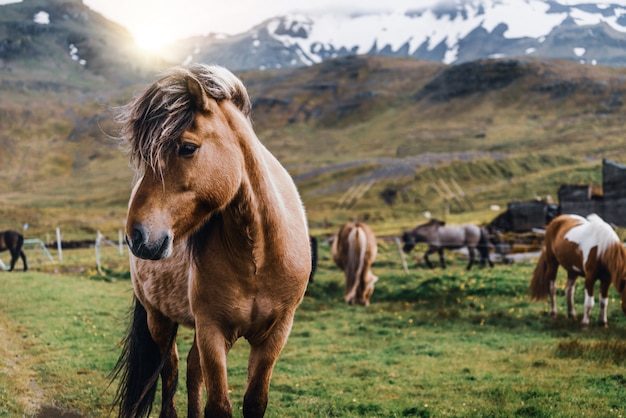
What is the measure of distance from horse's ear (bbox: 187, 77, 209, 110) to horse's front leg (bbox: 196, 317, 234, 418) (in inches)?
58.8

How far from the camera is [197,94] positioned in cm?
307

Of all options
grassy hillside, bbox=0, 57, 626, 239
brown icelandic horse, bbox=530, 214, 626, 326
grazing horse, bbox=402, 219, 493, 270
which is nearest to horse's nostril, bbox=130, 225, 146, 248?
brown icelandic horse, bbox=530, 214, 626, 326

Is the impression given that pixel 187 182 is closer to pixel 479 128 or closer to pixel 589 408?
pixel 589 408

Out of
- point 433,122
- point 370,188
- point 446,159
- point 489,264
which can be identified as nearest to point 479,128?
point 433,122

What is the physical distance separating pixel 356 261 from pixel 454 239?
9.84m

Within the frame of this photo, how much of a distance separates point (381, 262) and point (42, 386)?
17.2 meters

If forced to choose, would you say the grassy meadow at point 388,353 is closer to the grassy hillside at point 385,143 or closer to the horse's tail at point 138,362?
the horse's tail at point 138,362

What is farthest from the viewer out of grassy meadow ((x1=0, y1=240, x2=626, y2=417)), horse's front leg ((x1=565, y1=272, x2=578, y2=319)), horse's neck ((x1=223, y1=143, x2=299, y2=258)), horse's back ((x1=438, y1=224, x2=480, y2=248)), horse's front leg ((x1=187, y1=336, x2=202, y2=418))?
horse's back ((x1=438, y1=224, x2=480, y2=248))

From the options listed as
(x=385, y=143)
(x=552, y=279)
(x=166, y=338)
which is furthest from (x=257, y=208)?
(x=385, y=143)

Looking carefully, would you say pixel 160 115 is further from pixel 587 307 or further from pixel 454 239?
pixel 454 239

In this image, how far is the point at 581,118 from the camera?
12000 centimetres

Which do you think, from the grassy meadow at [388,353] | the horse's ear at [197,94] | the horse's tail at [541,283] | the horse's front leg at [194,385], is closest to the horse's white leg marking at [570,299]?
the grassy meadow at [388,353]

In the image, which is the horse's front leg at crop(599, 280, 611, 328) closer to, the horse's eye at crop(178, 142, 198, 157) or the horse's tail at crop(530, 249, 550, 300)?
the horse's tail at crop(530, 249, 550, 300)

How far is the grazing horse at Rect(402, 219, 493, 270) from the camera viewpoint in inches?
901
